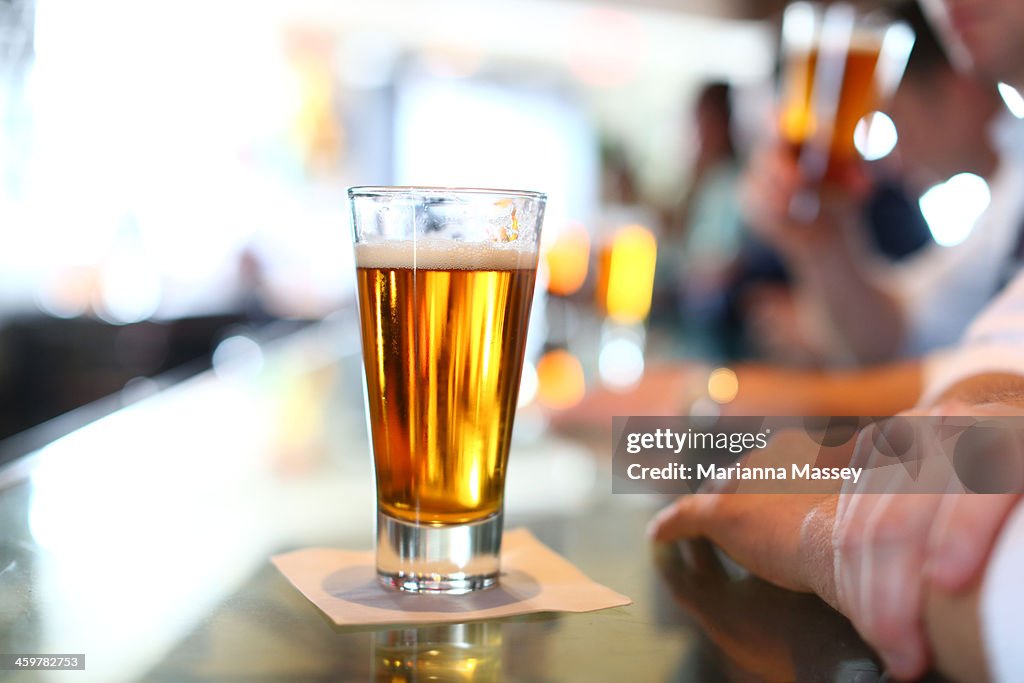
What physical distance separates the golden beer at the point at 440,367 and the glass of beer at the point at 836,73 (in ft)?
4.01

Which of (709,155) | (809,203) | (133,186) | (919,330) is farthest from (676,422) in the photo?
(133,186)

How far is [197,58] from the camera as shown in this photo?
896 cm

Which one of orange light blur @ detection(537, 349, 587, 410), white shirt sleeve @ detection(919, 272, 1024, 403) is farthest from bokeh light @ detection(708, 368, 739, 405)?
white shirt sleeve @ detection(919, 272, 1024, 403)

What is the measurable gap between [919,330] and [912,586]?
7.64 ft

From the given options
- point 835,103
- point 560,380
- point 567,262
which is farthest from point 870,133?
point 567,262

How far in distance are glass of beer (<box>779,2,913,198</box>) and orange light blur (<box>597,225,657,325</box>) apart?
0.73m

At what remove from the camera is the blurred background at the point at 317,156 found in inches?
154

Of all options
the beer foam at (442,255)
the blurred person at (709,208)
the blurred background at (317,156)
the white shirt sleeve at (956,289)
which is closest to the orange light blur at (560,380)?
the blurred background at (317,156)

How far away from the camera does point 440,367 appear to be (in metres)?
0.57

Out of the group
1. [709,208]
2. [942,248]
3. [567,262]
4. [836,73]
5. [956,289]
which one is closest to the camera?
[836,73]

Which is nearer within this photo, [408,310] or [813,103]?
[408,310]

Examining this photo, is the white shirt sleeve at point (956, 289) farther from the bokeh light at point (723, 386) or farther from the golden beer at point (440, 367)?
the golden beer at point (440, 367)

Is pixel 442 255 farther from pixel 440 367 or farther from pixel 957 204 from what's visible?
pixel 957 204

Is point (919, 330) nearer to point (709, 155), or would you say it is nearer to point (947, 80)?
point (947, 80)
